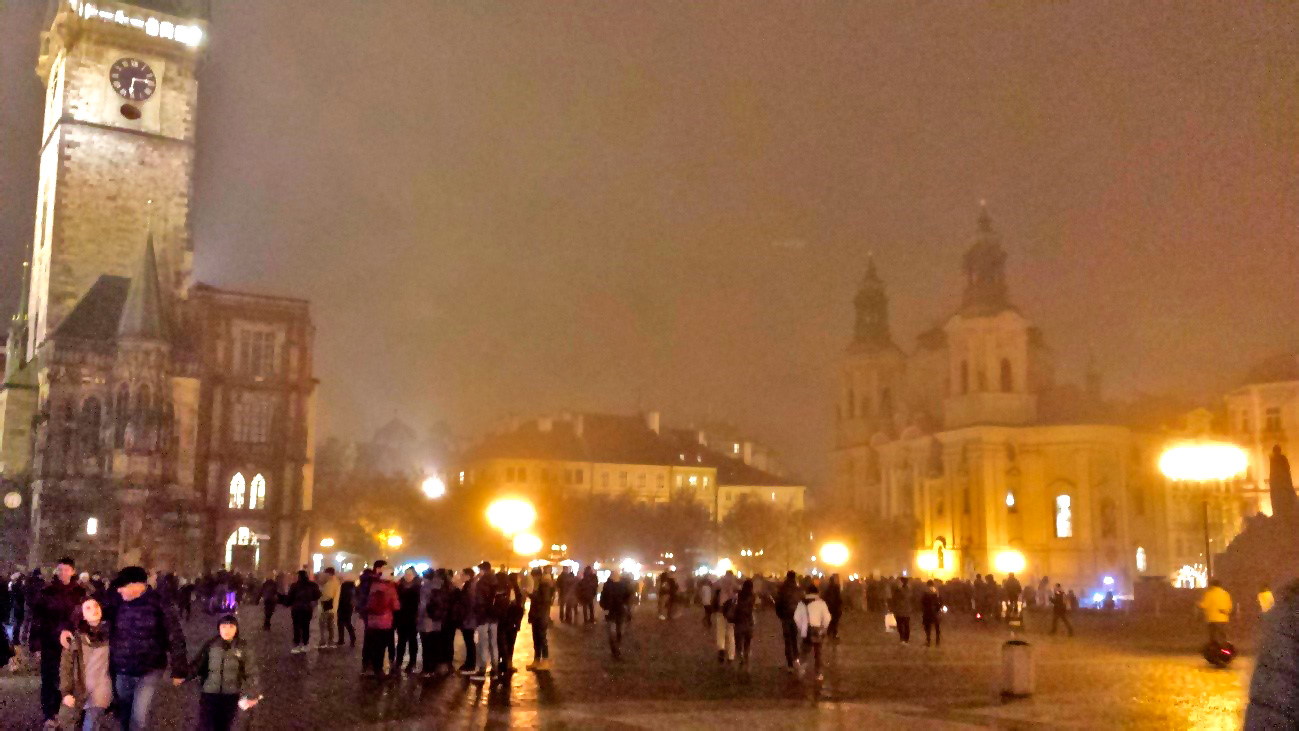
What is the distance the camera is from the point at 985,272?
92375mm

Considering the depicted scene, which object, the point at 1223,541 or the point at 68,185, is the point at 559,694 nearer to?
the point at 68,185

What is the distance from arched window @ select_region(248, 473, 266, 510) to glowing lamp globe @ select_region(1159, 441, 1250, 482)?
47549mm

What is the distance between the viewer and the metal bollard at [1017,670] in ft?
60.0

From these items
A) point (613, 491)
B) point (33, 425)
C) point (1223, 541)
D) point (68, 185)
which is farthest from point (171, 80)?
point (1223, 541)

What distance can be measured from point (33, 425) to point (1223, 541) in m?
67.0

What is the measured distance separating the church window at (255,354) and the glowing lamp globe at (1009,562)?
142 feet

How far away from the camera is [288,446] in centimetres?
6506

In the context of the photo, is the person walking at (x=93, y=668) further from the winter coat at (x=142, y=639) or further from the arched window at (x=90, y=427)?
the arched window at (x=90, y=427)

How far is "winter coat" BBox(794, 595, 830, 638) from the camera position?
19.9 m

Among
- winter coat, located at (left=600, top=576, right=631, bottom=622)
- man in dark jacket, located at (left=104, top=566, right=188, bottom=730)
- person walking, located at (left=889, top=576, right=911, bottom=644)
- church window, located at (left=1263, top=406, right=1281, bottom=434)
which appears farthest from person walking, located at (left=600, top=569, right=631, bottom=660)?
church window, located at (left=1263, top=406, right=1281, bottom=434)

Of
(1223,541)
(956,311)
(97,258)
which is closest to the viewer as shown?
(97,258)

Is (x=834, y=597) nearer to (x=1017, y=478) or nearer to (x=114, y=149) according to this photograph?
(x=114, y=149)

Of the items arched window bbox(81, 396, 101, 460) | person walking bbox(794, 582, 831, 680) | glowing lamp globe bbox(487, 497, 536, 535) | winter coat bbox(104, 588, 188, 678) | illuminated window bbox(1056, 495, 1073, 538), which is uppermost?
arched window bbox(81, 396, 101, 460)

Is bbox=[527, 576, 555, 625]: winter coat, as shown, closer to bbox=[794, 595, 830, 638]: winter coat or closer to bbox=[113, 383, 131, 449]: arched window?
bbox=[794, 595, 830, 638]: winter coat
